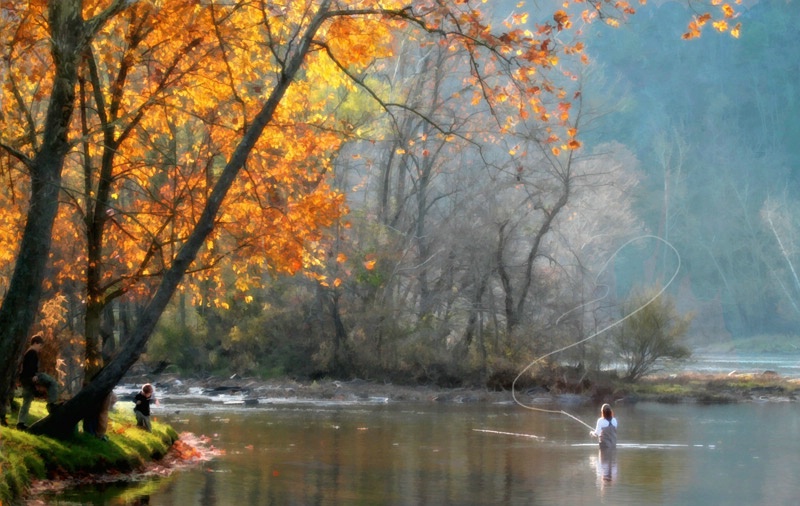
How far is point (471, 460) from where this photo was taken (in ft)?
80.5

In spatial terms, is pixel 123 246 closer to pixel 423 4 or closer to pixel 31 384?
pixel 31 384

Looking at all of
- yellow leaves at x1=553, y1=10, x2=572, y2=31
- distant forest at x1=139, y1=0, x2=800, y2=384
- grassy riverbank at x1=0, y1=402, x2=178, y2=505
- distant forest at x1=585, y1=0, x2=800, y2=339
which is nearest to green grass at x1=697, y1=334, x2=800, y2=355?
distant forest at x1=585, y1=0, x2=800, y2=339

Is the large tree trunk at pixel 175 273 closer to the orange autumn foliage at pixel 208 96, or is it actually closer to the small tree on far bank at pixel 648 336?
the orange autumn foliage at pixel 208 96

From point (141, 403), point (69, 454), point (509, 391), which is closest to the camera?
point (69, 454)

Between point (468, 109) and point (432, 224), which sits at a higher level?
point (468, 109)

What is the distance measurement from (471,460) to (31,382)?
31.9ft

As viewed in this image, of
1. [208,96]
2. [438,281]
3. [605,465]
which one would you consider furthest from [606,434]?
[438,281]

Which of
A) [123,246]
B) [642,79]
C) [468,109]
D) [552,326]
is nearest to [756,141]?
[642,79]

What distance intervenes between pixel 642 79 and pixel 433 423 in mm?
71384

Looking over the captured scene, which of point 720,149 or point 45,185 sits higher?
point 720,149

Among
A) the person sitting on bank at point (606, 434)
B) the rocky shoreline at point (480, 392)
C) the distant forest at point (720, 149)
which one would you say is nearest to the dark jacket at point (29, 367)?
the person sitting on bank at point (606, 434)

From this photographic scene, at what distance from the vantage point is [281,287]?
50.2m

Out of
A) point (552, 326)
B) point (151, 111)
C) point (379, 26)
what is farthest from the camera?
point (552, 326)

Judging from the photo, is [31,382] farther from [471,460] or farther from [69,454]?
[471,460]
